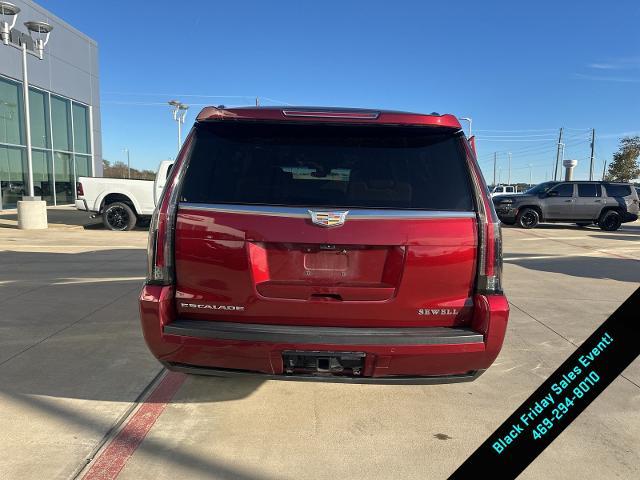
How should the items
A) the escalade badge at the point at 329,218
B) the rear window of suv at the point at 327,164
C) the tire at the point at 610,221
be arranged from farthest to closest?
the tire at the point at 610,221, the rear window of suv at the point at 327,164, the escalade badge at the point at 329,218

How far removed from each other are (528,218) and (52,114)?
74.1 ft

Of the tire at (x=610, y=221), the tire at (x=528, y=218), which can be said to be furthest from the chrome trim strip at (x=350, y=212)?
the tire at (x=610, y=221)

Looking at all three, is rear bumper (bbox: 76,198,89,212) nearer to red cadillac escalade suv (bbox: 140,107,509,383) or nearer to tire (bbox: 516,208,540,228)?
red cadillac escalade suv (bbox: 140,107,509,383)

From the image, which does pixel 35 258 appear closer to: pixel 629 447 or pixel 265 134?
pixel 265 134

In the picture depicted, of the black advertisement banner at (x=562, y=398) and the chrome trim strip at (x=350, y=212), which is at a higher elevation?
the chrome trim strip at (x=350, y=212)

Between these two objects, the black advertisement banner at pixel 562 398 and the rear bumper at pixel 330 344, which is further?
the rear bumper at pixel 330 344

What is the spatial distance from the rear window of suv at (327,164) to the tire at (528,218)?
17.0 meters

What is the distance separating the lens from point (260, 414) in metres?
3.25

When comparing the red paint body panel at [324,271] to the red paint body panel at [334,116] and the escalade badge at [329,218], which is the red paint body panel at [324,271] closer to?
the escalade badge at [329,218]

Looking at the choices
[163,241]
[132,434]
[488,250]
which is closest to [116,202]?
[132,434]

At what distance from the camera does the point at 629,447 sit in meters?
2.91

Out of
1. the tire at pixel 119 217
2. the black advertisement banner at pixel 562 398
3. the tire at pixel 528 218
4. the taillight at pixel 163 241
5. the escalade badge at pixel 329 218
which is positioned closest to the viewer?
the black advertisement banner at pixel 562 398

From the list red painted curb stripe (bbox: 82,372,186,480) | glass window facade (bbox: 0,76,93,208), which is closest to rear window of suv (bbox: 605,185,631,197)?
red painted curb stripe (bbox: 82,372,186,480)

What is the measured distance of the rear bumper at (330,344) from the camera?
2.53m
